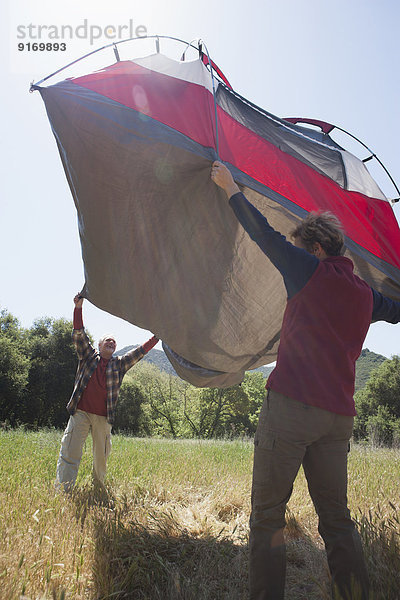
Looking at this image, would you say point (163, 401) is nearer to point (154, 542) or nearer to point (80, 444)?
point (80, 444)

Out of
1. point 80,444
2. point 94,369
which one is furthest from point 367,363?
point 80,444

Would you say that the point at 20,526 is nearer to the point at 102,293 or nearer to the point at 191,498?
the point at 102,293

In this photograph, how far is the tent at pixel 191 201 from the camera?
239 centimetres

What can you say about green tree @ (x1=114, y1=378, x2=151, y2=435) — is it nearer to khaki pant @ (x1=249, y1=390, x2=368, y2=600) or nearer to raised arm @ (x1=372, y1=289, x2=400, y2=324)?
raised arm @ (x1=372, y1=289, x2=400, y2=324)

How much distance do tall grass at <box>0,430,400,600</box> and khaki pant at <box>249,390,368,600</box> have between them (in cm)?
29

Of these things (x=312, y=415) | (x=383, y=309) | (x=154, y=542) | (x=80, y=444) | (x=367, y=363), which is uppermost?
→ (x=367, y=363)

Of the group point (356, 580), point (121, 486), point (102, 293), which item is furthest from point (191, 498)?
point (356, 580)

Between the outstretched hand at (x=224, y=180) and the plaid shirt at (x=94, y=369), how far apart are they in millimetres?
2952

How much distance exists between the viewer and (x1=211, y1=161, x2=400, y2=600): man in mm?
1559

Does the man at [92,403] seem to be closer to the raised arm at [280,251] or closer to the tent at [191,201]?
the tent at [191,201]

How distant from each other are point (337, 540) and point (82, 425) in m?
3.20

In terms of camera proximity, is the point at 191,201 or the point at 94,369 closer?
the point at 191,201

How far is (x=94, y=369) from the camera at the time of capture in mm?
4406

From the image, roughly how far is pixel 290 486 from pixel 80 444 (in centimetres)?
302
